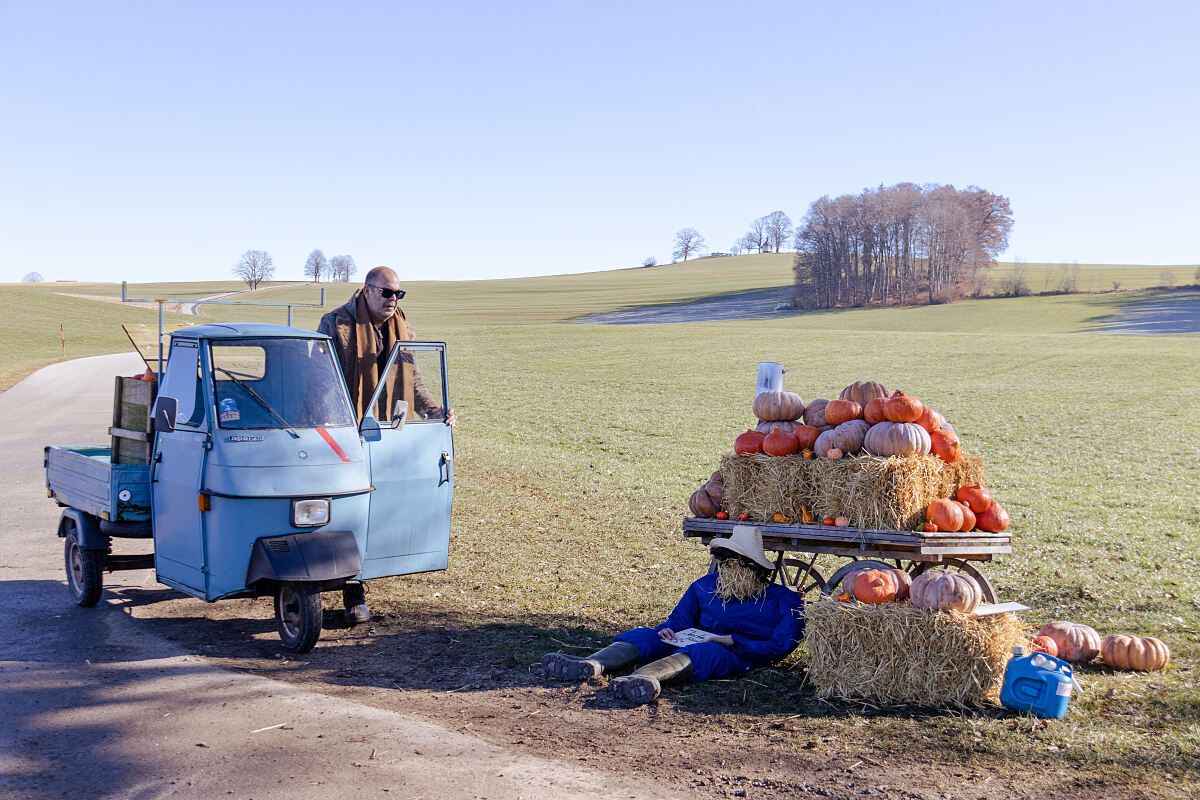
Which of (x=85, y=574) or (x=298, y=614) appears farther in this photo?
(x=85, y=574)

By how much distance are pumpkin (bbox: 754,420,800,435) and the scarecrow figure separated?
110 centimetres

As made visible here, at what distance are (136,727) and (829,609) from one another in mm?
4611

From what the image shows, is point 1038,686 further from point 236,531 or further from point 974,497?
point 236,531

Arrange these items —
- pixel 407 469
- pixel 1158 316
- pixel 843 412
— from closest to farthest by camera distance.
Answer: pixel 843 412 < pixel 407 469 < pixel 1158 316

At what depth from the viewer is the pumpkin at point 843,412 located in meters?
7.86

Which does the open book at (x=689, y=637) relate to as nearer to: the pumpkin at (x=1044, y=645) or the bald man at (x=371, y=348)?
the pumpkin at (x=1044, y=645)

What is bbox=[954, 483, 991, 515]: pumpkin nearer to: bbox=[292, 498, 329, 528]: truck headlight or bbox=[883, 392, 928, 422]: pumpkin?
bbox=[883, 392, 928, 422]: pumpkin

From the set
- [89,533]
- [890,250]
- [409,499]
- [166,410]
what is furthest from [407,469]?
[890,250]

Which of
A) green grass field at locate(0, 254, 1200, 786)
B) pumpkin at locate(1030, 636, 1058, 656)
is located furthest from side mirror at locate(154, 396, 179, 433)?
pumpkin at locate(1030, 636, 1058, 656)

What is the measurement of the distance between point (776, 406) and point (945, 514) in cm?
177

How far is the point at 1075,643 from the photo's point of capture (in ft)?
23.9

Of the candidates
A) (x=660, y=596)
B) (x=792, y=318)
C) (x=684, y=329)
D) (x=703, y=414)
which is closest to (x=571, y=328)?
(x=684, y=329)

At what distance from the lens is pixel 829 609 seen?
21.6 ft

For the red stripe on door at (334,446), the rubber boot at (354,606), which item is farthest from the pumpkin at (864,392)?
the rubber boot at (354,606)
